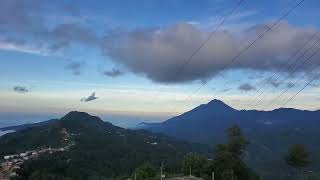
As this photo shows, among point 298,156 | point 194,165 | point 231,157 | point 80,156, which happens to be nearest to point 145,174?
point 194,165

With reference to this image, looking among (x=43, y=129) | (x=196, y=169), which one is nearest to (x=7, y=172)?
(x=196, y=169)

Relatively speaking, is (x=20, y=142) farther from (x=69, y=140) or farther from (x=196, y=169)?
(x=196, y=169)

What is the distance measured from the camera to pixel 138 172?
47.9 meters

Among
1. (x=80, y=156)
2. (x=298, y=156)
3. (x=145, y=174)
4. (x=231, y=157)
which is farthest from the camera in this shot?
(x=80, y=156)

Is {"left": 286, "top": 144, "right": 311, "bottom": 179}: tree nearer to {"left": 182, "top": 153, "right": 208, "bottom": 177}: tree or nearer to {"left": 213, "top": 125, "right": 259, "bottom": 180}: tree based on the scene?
{"left": 213, "top": 125, "right": 259, "bottom": 180}: tree

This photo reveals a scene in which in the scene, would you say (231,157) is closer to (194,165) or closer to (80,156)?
(194,165)

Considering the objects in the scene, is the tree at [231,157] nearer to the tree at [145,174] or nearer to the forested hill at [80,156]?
the tree at [145,174]

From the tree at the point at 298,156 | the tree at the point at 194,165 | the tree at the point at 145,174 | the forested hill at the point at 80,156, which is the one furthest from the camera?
the forested hill at the point at 80,156

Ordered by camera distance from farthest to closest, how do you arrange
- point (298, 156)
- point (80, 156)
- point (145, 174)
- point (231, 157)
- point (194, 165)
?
point (80, 156)
point (145, 174)
point (194, 165)
point (231, 157)
point (298, 156)

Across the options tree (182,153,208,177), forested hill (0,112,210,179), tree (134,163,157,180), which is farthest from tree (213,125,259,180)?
forested hill (0,112,210,179)

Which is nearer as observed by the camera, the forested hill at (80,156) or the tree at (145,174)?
the tree at (145,174)

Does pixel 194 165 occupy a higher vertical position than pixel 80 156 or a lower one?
higher

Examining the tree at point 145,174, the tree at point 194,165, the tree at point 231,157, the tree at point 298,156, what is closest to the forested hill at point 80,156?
the tree at point 145,174

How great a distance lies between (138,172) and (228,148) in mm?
9737
